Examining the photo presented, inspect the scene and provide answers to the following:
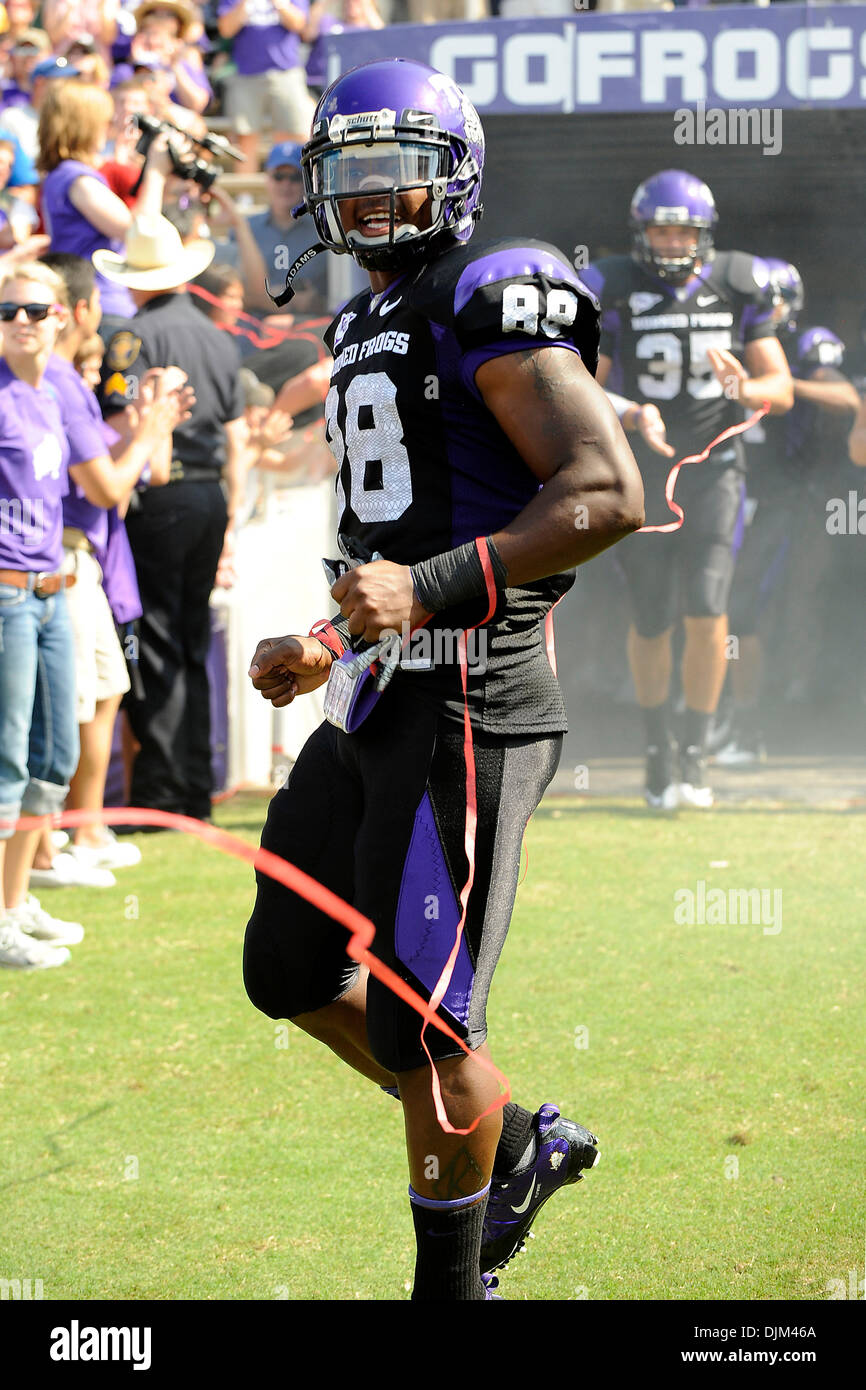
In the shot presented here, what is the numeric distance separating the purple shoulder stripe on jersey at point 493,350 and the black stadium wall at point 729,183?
515cm

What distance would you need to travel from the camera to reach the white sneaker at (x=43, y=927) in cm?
503

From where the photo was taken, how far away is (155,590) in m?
6.65

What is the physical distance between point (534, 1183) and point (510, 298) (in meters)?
1.57

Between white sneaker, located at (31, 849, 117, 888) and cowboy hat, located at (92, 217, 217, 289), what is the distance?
A: 2358mm

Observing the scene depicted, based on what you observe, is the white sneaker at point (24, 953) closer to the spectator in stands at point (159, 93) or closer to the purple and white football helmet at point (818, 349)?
the spectator in stands at point (159, 93)

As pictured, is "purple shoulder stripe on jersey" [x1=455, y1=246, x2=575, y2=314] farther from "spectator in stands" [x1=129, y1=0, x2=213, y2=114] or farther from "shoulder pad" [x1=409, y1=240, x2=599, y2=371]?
"spectator in stands" [x1=129, y1=0, x2=213, y2=114]

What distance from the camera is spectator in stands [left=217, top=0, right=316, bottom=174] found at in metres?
9.61

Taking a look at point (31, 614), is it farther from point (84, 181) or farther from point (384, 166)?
point (384, 166)

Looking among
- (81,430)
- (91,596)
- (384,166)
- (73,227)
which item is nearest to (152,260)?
(73,227)

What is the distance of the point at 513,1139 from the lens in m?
2.89

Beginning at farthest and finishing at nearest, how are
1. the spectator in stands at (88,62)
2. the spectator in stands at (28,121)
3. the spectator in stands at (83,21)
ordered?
the spectator in stands at (83,21)
the spectator in stands at (28,121)
the spectator in stands at (88,62)

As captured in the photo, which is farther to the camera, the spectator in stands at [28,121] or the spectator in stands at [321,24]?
the spectator in stands at [321,24]

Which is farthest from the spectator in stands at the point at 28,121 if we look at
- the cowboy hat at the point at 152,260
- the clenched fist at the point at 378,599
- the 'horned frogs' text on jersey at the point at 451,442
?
the clenched fist at the point at 378,599
